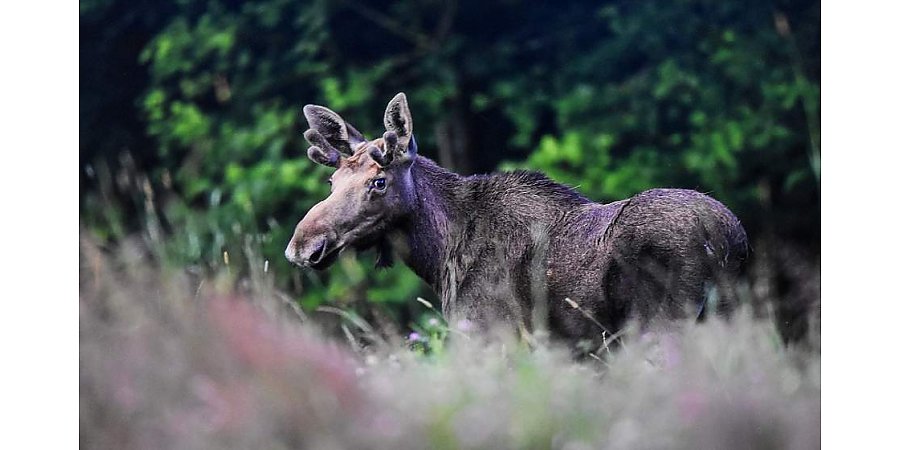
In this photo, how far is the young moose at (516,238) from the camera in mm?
4258

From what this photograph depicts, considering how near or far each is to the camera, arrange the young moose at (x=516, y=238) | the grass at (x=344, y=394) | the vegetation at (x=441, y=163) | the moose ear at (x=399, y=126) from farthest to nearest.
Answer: the moose ear at (x=399, y=126) < the young moose at (x=516, y=238) < the vegetation at (x=441, y=163) < the grass at (x=344, y=394)

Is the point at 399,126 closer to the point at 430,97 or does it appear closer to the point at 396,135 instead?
the point at 396,135

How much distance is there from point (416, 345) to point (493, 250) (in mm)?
593

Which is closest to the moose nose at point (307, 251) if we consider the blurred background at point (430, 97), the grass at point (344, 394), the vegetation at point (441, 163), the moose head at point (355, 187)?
the moose head at point (355, 187)

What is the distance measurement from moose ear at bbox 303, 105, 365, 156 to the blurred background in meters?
2.01

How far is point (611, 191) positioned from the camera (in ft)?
24.8

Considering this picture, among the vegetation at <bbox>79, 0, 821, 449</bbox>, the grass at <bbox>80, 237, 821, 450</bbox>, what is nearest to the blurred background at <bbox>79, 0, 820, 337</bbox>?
the vegetation at <bbox>79, 0, 821, 449</bbox>

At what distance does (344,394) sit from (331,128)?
6.29 feet

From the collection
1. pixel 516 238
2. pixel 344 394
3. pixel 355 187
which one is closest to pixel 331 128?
pixel 355 187

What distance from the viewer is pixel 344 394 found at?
123 inches

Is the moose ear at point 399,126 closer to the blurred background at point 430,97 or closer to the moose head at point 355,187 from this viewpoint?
the moose head at point 355,187

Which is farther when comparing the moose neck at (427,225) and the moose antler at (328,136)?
the moose neck at (427,225)

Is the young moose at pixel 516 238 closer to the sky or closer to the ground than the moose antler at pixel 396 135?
closer to the ground

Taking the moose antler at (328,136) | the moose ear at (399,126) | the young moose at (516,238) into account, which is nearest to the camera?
the young moose at (516,238)
